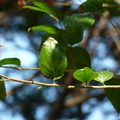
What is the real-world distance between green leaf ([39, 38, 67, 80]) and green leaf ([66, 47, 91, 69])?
3.0 inches

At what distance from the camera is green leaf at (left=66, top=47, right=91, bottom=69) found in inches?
23.7

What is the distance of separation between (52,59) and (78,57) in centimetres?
11

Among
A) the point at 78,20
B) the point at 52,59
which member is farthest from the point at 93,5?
the point at 52,59

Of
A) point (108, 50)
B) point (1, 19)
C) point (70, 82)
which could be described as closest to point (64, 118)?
point (108, 50)

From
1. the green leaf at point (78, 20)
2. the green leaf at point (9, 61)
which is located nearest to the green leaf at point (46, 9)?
the green leaf at point (78, 20)

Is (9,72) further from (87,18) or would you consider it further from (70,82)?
(87,18)

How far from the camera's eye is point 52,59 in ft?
1.69

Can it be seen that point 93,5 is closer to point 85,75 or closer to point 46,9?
point 46,9

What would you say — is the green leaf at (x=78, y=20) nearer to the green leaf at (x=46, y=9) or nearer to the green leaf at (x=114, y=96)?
the green leaf at (x=46, y=9)

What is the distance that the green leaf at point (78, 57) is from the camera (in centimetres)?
60

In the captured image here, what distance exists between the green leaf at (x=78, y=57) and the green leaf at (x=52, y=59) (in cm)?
8

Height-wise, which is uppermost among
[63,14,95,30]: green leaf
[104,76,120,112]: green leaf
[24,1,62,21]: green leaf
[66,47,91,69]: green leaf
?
[24,1,62,21]: green leaf

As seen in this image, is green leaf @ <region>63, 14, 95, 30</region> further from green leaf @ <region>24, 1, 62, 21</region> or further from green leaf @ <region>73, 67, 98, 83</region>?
green leaf @ <region>73, 67, 98, 83</region>

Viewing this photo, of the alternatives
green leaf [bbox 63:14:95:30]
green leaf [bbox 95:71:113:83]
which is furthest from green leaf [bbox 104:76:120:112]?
green leaf [bbox 63:14:95:30]
